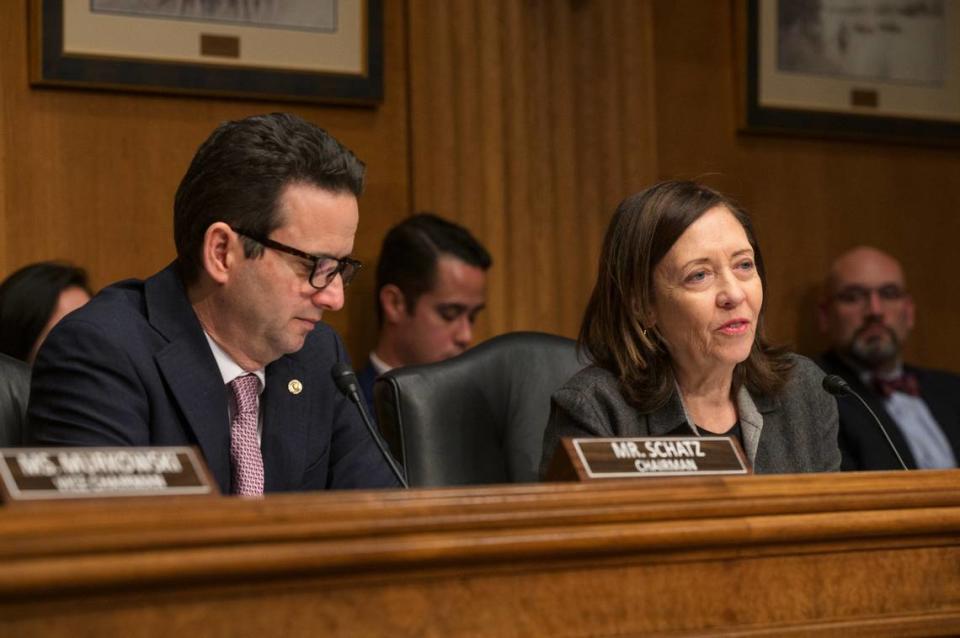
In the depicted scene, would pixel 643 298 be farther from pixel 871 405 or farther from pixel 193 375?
pixel 871 405

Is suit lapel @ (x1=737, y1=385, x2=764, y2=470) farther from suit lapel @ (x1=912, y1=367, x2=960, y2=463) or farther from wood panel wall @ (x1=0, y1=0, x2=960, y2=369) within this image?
suit lapel @ (x1=912, y1=367, x2=960, y2=463)

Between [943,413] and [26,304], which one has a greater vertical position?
[26,304]

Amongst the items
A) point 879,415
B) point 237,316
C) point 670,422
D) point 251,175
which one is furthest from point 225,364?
point 879,415

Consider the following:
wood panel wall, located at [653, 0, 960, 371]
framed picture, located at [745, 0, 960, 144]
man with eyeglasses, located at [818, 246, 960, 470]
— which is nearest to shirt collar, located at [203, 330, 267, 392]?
wood panel wall, located at [653, 0, 960, 371]

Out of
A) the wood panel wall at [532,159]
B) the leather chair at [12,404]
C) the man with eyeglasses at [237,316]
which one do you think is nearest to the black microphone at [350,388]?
the man with eyeglasses at [237,316]

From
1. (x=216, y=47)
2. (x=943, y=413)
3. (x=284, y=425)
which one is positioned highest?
(x=216, y=47)

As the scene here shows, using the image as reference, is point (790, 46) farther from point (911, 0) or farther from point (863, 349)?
point (863, 349)

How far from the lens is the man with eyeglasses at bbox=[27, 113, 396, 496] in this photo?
2.33 metres

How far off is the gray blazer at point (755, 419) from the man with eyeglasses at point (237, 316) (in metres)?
0.52

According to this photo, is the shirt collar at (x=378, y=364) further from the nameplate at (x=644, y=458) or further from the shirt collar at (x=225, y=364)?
the nameplate at (x=644, y=458)

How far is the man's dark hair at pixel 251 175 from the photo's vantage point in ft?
8.10

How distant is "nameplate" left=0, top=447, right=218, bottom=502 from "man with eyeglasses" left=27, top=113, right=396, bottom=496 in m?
0.74

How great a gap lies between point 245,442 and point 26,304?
63.1 inches

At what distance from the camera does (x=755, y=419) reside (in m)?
2.92
